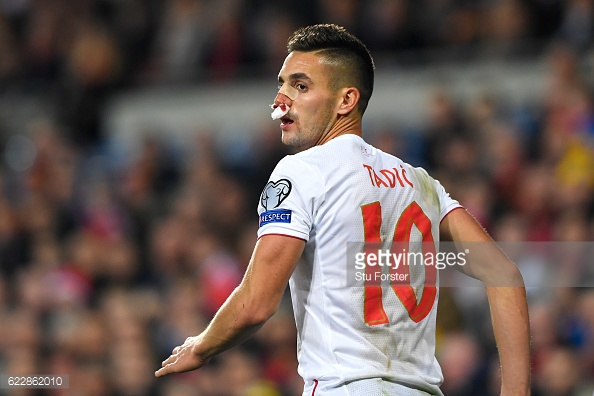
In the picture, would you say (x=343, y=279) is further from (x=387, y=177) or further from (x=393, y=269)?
(x=387, y=177)

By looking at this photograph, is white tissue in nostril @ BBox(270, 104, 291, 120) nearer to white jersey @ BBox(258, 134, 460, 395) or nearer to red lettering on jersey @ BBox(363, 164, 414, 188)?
white jersey @ BBox(258, 134, 460, 395)

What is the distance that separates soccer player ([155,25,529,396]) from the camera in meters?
3.50

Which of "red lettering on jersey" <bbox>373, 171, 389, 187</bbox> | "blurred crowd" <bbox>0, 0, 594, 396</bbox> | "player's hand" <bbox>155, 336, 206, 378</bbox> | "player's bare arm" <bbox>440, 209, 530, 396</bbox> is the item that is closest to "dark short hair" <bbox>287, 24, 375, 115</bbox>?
"red lettering on jersey" <bbox>373, 171, 389, 187</bbox>

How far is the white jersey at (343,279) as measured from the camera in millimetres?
3535

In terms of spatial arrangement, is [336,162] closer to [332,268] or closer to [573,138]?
[332,268]

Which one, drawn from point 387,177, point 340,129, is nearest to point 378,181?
point 387,177

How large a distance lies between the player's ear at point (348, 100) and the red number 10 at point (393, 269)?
431mm

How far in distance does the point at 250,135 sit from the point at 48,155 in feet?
8.49

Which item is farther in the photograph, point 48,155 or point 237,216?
point 48,155

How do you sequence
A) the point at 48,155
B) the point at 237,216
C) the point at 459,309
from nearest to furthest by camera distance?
the point at 459,309 → the point at 237,216 → the point at 48,155

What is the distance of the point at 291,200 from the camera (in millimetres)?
3518

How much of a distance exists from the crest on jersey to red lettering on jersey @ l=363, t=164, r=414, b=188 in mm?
319

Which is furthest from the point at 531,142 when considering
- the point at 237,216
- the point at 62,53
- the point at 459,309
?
the point at 62,53

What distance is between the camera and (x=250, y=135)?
11.7 m
